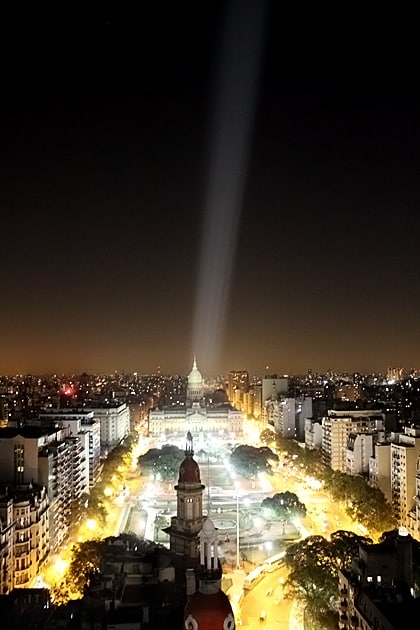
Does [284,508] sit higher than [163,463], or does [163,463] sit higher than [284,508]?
[284,508]

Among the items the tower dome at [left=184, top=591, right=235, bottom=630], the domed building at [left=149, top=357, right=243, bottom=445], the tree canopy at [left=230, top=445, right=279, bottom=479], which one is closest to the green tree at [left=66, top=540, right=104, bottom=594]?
the tower dome at [left=184, top=591, right=235, bottom=630]

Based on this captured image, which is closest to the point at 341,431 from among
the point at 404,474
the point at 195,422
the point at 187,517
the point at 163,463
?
the point at 404,474

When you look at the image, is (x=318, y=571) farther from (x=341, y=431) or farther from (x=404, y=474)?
(x=341, y=431)

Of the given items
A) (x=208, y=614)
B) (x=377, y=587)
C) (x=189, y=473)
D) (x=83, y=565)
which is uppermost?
(x=189, y=473)

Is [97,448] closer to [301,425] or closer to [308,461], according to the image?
[308,461]

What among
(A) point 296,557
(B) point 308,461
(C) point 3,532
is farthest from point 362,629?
(B) point 308,461

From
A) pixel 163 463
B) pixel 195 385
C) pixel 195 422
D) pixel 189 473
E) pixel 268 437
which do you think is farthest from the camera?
pixel 195 385
